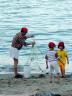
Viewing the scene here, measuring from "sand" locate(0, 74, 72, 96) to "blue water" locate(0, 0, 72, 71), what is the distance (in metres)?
3.49

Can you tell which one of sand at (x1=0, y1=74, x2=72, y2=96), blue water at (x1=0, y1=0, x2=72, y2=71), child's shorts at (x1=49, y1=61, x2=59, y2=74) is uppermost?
blue water at (x1=0, y1=0, x2=72, y2=71)

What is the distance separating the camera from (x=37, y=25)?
41.1 metres

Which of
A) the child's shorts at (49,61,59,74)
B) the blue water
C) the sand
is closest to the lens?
the sand

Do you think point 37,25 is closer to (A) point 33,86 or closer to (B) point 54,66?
(B) point 54,66

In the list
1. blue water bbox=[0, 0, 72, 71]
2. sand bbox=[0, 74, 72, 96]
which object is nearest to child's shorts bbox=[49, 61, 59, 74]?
sand bbox=[0, 74, 72, 96]

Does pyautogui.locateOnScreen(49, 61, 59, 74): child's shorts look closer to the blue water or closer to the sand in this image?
the sand

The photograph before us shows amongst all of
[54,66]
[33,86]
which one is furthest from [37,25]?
[33,86]

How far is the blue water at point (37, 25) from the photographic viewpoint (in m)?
28.1

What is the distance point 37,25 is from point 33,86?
2496cm

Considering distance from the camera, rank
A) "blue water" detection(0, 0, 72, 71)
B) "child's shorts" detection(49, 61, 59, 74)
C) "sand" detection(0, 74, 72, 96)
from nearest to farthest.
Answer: "sand" detection(0, 74, 72, 96)
"child's shorts" detection(49, 61, 59, 74)
"blue water" detection(0, 0, 72, 71)

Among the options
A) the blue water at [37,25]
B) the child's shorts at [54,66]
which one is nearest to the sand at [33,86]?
the child's shorts at [54,66]

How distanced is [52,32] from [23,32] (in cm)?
1770

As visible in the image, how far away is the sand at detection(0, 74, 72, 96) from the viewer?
1522 centimetres

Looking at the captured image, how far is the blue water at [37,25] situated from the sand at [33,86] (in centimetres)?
349
